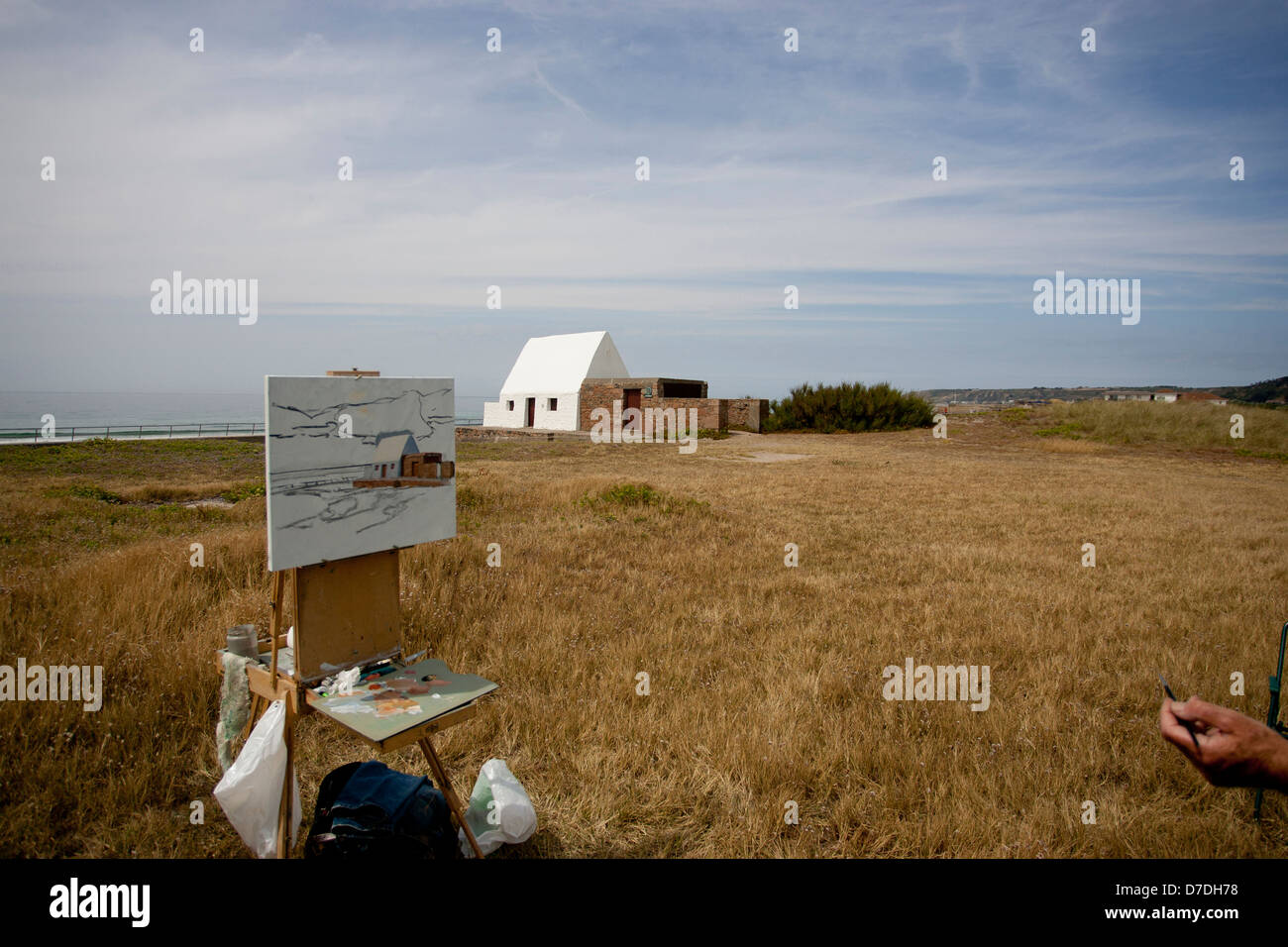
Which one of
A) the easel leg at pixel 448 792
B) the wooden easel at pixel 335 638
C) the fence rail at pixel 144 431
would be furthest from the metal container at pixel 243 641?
the fence rail at pixel 144 431

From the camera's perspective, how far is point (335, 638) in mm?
2959

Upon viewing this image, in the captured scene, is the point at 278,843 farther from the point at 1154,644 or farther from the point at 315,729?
the point at 1154,644

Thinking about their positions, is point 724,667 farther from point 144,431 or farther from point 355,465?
point 144,431

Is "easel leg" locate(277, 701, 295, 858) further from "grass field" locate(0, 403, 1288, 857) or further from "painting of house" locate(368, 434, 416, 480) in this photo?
"painting of house" locate(368, 434, 416, 480)

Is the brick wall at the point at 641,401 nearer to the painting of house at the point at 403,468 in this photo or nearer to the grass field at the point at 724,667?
the grass field at the point at 724,667

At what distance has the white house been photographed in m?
36.0

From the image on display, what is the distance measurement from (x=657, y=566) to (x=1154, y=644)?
472cm

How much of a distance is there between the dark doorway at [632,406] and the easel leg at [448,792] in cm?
3122

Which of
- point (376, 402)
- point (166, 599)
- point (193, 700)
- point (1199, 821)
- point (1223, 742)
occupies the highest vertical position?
point (376, 402)

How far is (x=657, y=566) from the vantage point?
7.82 m

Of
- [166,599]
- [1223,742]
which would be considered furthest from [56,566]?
[1223,742]

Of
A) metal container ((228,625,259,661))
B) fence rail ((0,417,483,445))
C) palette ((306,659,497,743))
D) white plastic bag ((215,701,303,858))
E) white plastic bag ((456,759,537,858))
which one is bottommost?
white plastic bag ((456,759,537,858))

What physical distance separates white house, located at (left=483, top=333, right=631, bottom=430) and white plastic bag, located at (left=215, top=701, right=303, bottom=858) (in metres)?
32.7

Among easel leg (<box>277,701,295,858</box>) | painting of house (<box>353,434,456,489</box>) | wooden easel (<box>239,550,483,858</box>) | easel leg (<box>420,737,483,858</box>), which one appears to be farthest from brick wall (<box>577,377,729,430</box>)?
easel leg (<box>277,701,295,858</box>)
